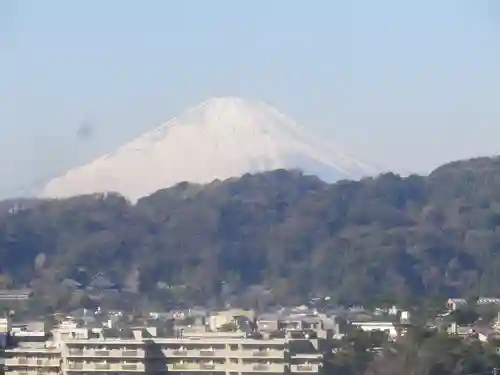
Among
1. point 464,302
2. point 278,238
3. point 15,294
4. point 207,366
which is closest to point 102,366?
point 207,366

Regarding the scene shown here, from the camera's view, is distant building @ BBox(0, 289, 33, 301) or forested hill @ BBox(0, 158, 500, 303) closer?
distant building @ BBox(0, 289, 33, 301)

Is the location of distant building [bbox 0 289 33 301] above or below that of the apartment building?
above

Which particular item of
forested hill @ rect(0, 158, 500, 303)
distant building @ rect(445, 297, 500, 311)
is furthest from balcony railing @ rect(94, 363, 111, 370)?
forested hill @ rect(0, 158, 500, 303)

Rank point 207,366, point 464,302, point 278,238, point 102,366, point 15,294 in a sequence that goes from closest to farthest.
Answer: point 207,366, point 102,366, point 464,302, point 15,294, point 278,238

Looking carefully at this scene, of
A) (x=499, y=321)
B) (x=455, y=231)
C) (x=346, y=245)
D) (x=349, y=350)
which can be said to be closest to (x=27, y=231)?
(x=346, y=245)

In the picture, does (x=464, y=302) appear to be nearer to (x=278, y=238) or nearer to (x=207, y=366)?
(x=278, y=238)

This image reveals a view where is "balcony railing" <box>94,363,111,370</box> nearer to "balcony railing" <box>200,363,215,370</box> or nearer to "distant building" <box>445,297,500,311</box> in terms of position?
"balcony railing" <box>200,363,215,370</box>
